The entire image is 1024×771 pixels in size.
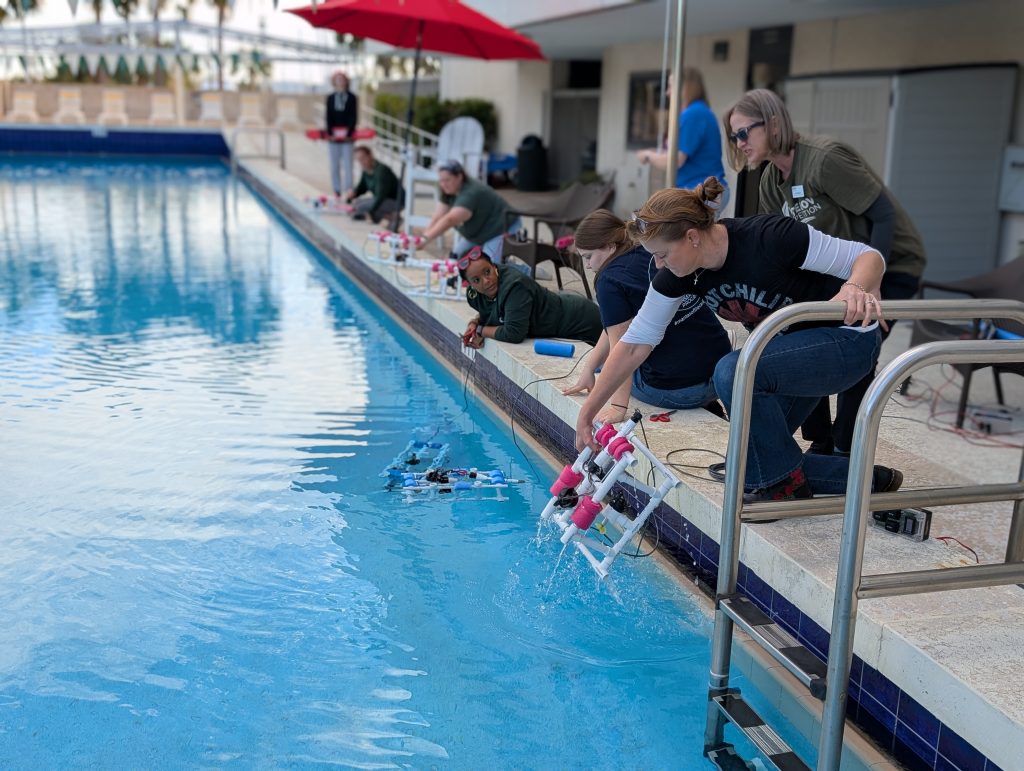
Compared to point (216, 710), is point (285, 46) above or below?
above

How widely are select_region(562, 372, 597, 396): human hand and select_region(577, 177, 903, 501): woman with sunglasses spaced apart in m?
1.14

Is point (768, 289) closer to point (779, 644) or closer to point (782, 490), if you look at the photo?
point (782, 490)

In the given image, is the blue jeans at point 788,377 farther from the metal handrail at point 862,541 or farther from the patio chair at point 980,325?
the patio chair at point 980,325

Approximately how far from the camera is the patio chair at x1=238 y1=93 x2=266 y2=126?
1291 inches

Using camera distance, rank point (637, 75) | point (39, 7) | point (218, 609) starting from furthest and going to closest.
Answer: point (39, 7) → point (637, 75) → point (218, 609)

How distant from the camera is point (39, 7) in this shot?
51.7m

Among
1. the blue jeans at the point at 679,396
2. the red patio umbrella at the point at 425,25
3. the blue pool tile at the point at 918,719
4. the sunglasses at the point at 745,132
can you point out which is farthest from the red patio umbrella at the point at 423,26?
the blue pool tile at the point at 918,719

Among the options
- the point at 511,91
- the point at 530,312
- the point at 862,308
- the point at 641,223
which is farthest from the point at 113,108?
the point at 862,308

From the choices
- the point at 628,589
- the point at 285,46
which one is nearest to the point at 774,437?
the point at 628,589

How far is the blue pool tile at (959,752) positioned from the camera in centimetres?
240

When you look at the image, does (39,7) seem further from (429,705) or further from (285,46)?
(429,705)

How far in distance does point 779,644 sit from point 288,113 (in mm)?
32535

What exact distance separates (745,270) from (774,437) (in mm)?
513

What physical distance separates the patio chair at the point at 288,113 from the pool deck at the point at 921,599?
29.5 m
